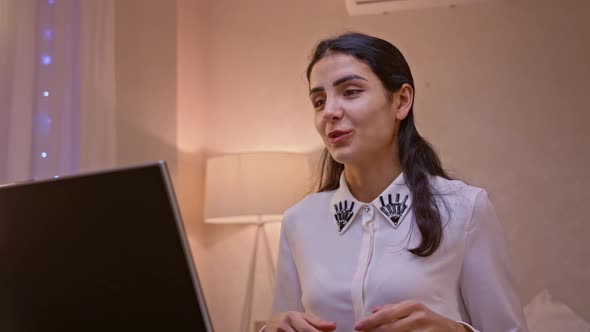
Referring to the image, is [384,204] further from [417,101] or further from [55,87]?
[417,101]

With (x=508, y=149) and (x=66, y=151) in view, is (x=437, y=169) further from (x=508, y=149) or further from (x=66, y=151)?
(x=508, y=149)

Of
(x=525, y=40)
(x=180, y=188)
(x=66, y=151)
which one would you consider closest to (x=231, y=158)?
(x=180, y=188)

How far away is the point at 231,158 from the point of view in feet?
8.78

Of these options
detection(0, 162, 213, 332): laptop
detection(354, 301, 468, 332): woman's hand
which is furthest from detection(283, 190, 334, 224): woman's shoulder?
detection(0, 162, 213, 332): laptop

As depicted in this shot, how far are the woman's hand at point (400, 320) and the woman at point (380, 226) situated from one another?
0.10 meters

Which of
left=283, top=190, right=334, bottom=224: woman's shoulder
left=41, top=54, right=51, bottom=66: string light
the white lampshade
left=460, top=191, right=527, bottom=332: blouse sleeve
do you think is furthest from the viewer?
the white lampshade

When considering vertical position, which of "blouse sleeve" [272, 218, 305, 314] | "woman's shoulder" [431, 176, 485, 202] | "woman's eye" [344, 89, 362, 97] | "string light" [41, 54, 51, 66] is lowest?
"blouse sleeve" [272, 218, 305, 314]

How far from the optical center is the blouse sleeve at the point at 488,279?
3.68 feet

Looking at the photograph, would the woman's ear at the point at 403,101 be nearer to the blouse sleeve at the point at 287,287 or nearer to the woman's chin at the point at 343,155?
the woman's chin at the point at 343,155

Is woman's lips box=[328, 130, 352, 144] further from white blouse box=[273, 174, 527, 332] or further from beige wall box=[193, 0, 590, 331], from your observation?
beige wall box=[193, 0, 590, 331]

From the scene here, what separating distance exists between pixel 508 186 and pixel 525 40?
0.67m

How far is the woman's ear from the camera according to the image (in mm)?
1306

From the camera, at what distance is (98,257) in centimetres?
65

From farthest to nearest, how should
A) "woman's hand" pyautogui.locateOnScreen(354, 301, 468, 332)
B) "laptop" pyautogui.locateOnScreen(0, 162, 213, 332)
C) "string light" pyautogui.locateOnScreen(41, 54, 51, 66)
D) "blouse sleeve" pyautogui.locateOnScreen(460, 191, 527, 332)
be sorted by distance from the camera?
1. "string light" pyautogui.locateOnScreen(41, 54, 51, 66)
2. "blouse sleeve" pyautogui.locateOnScreen(460, 191, 527, 332)
3. "woman's hand" pyautogui.locateOnScreen(354, 301, 468, 332)
4. "laptop" pyautogui.locateOnScreen(0, 162, 213, 332)
